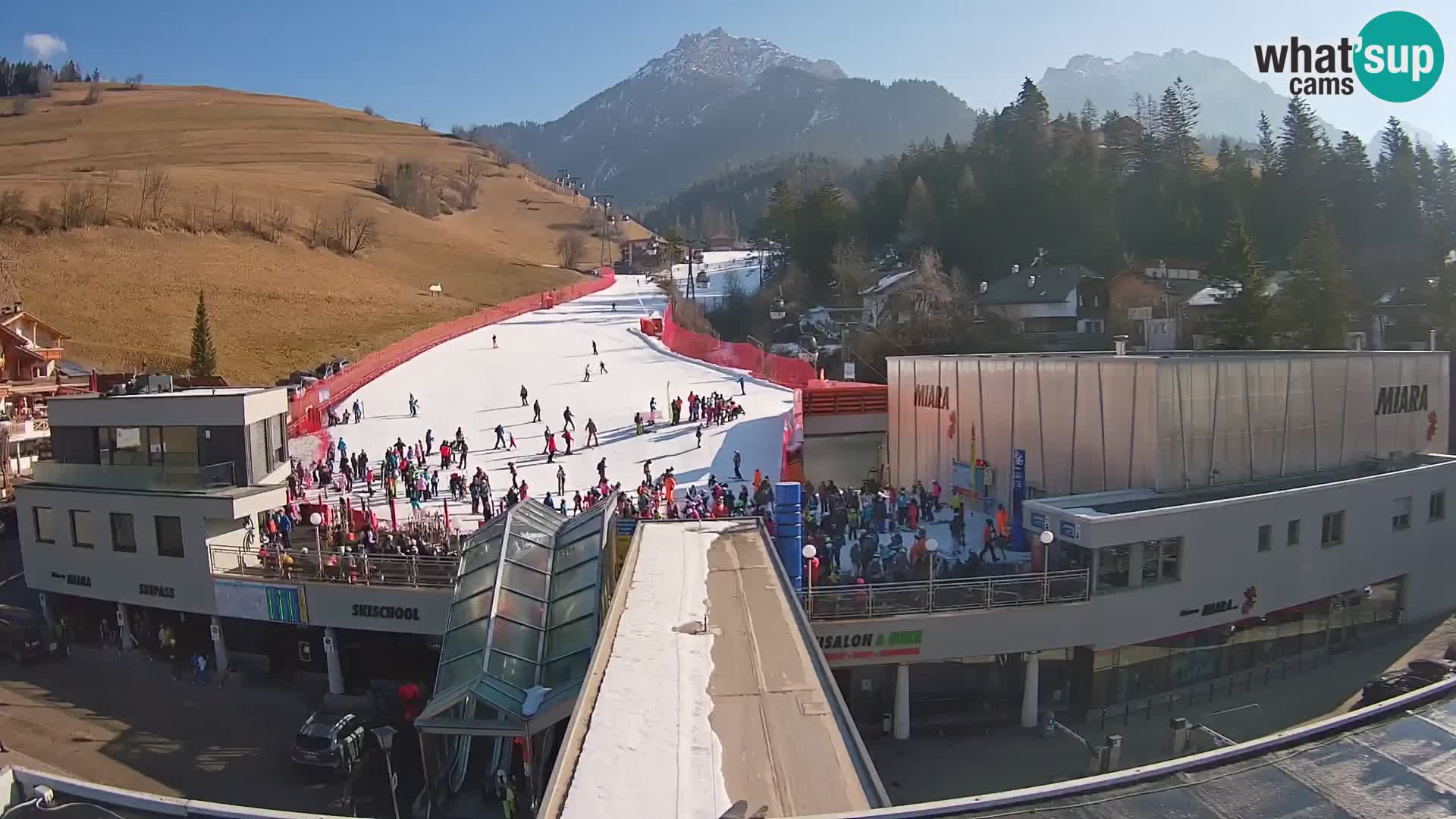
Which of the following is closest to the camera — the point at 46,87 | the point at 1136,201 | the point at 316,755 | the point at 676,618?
the point at 676,618

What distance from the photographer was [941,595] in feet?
53.8

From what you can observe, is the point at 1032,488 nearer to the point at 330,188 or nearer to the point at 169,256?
the point at 169,256

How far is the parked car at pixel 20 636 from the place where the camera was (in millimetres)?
20344

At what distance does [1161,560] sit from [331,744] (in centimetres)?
1471

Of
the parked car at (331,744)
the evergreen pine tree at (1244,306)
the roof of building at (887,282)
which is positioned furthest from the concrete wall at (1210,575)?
the roof of building at (887,282)

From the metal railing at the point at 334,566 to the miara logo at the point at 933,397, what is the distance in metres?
12.7

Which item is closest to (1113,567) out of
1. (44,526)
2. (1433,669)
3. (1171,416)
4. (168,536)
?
(1171,416)

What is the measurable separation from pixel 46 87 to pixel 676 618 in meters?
193

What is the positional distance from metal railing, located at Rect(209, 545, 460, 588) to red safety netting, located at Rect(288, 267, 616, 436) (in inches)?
374

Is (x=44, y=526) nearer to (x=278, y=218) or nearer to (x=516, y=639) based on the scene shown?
(x=516, y=639)

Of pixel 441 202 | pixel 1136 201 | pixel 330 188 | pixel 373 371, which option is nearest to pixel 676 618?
pixel 373 371

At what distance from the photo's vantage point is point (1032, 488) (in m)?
21.5

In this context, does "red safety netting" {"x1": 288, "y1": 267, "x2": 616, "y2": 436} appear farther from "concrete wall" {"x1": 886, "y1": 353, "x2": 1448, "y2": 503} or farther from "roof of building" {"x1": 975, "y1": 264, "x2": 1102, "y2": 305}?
"roof of building" {"x1": 975, "y1": 264, "x2": 1102, "y2": 305}

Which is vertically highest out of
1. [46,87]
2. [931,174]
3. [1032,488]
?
[46,87]
